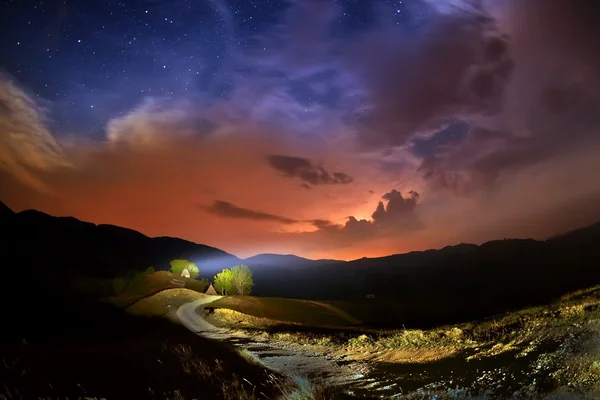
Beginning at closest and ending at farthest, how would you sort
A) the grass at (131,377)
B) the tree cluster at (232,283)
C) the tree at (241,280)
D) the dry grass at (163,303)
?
1. the grass at (131,377)
2. the dry grass at (163,303)
3. the tree at (241,280)
4. the tree cluster at (232,283)

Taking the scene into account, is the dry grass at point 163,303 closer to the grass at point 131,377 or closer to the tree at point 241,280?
the tree at point 241,280

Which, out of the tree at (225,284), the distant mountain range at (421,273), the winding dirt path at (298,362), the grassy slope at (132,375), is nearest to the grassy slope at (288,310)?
the tree at (225,284)

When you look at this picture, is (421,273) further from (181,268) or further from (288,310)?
(288,310)

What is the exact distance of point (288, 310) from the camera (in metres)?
60.7

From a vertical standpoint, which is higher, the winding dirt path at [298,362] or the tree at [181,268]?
the tree at [181,268]

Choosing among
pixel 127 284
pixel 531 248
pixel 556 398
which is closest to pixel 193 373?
pixel 556 398

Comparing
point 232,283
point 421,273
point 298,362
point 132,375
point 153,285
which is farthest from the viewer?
point 421,273

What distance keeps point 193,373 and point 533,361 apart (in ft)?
37.9

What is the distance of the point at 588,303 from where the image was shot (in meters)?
15.1

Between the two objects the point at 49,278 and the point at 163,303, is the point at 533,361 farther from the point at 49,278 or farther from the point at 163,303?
the point at 49,278

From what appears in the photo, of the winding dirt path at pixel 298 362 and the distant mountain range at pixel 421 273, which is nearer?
the winding dirt path at pixel 298 362

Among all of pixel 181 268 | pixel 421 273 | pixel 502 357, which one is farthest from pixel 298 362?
pixel 421 273

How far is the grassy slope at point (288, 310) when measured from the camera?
176ft

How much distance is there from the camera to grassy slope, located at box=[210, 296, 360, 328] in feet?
176
